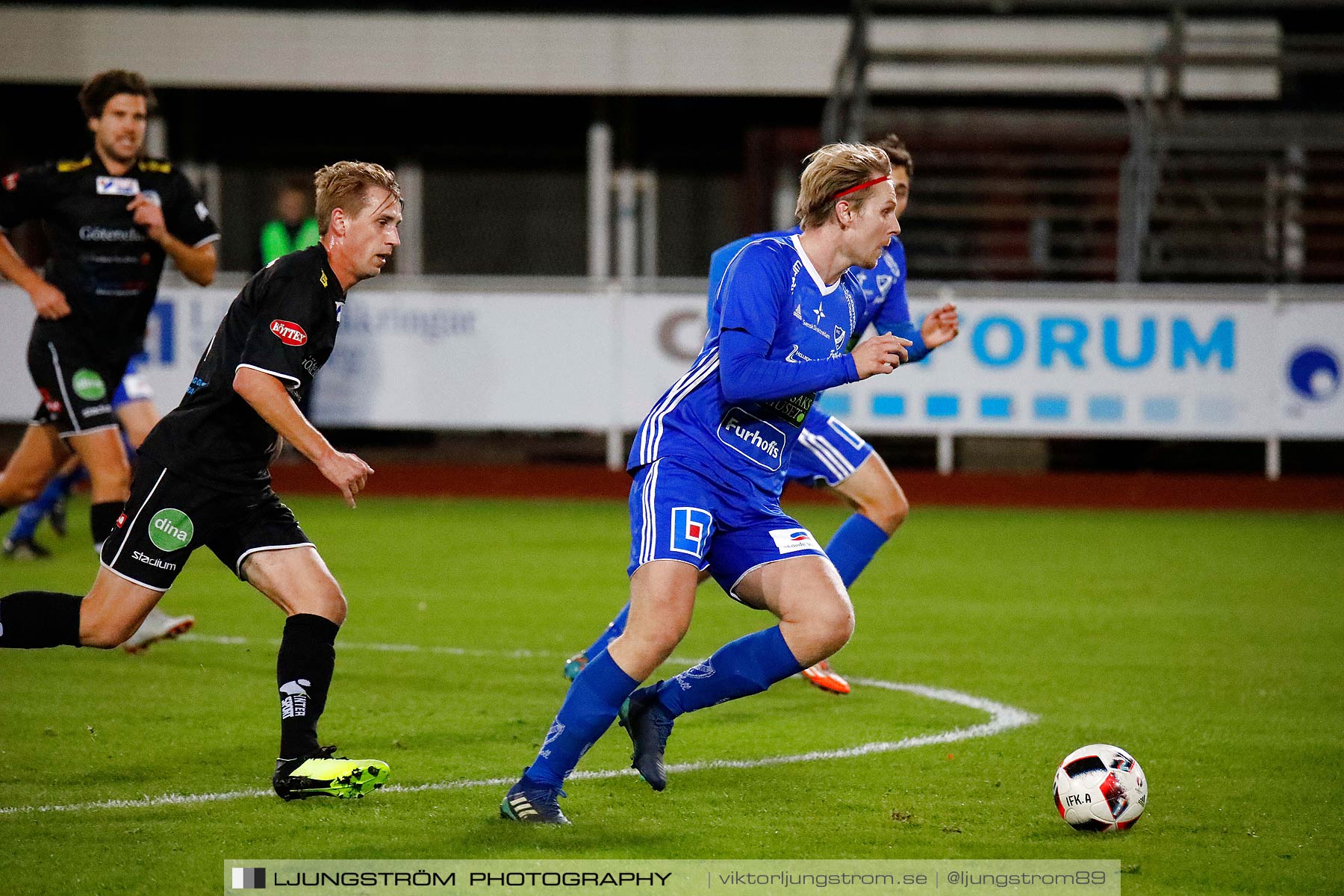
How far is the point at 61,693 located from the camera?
638cm

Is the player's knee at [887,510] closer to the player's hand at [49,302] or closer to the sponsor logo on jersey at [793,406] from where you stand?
the sponsor logo on jersey at [793,406]

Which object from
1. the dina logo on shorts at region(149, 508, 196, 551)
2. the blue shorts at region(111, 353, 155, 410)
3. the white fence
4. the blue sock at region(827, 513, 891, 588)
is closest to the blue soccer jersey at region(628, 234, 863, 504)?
the dina logo on shorts at region(149, 508, 196, 551)

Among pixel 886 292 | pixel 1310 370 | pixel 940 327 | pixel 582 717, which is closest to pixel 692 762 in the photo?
pixel 582 717

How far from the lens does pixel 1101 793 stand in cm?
458

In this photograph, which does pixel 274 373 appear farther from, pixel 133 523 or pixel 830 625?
pixel 830 625

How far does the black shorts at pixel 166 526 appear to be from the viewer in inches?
191

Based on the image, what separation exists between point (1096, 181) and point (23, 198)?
13.7m

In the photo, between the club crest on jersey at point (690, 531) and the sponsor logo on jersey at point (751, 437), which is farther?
the sponsor logo on jersey at point (751, 437)

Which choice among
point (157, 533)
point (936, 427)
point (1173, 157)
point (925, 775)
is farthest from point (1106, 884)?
point (1173, 157)

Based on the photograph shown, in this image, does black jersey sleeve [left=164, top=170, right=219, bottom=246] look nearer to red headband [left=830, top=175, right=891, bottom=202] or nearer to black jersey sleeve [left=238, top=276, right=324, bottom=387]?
black jersey sleeve [left=238, top=276, right=324, bottom=387]

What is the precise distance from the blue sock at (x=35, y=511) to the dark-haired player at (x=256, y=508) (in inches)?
202

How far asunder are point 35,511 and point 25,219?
2890mm

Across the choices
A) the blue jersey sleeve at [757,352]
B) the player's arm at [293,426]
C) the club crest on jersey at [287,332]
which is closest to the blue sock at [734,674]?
the blue jersey sleeve at [757,352]

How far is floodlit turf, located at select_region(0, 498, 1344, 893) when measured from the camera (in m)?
4.40
